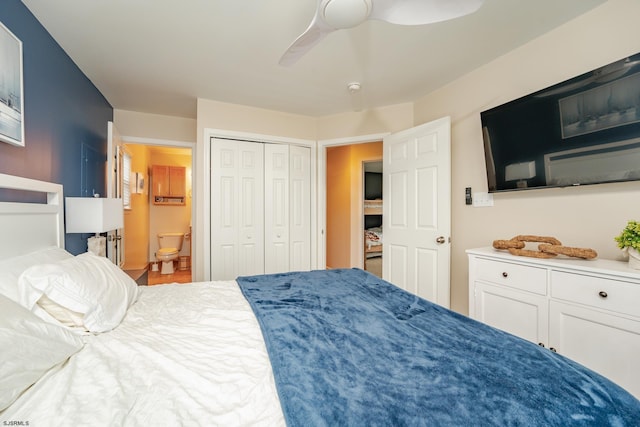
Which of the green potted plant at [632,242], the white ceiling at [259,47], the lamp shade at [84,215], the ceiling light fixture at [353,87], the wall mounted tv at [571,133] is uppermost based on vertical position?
the white ceiling at [259,47]

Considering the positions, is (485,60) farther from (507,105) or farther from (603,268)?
(603,268)

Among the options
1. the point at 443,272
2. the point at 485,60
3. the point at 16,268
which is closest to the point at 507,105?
the point at 485,60

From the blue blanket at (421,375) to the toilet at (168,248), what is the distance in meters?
4.33

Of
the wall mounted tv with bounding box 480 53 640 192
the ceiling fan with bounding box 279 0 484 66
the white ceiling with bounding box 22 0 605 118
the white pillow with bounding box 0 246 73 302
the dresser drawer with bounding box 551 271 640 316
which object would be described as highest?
the white ceiling with bounding box 22 0 605 118

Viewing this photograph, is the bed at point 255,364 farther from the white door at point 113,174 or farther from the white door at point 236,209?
the white door at point 236,209

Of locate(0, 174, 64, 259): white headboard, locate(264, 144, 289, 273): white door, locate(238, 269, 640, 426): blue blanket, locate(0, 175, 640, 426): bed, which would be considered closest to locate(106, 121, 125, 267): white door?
locate(0, 174, 64, 259): white headboard

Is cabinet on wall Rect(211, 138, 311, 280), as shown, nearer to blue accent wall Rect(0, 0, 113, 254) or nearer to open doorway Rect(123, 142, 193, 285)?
blue accent wall Rect(0, 0, 113, 254)

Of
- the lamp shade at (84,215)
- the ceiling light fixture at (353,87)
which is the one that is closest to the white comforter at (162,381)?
the lamp shade at (84,215)

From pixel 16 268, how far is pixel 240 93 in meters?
2.35

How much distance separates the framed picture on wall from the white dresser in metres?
3.00

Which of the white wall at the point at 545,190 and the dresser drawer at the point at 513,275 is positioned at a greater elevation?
the white wall at the point at 545,190

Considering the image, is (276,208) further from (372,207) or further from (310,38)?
(372,207)

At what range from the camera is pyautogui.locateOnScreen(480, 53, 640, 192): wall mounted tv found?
1.45 m

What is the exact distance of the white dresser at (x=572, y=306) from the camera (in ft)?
4.24
